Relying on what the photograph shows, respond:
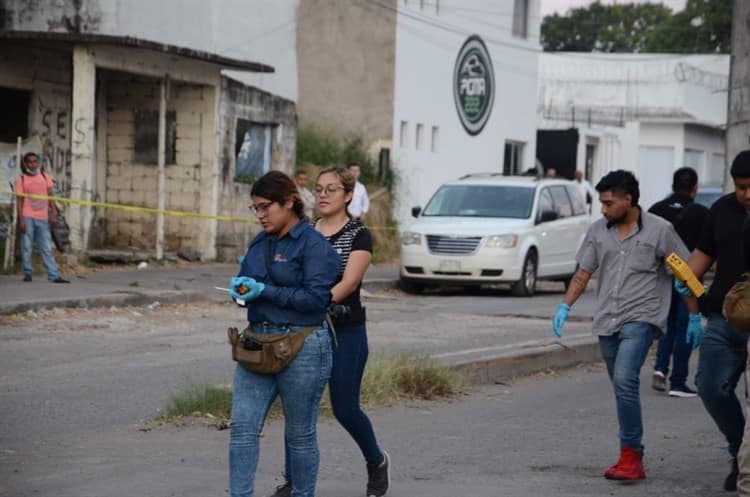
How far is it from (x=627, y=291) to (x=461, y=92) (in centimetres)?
2857

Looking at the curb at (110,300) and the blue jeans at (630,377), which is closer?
the blue jeans at (630,377)

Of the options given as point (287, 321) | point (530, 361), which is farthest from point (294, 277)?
point (530, 361)

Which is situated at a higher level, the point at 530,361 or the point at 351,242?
the point at 351,242

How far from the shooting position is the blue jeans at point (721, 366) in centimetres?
800

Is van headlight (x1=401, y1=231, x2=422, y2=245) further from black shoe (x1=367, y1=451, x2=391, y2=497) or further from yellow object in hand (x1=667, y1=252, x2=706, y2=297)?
black shoe (x1=367, y1=451, x2=391, y2=497)

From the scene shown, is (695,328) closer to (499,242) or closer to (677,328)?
(677,328)

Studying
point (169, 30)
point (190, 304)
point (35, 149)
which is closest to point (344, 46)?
point (169, 30)

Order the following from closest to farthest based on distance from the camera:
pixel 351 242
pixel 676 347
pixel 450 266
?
pixel 351 242, pixel 676 347, pixel 450 266

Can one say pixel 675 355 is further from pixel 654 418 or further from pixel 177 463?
pixel 177 463

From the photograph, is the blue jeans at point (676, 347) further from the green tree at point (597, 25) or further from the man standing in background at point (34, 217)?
the green tree at point (597, 25)

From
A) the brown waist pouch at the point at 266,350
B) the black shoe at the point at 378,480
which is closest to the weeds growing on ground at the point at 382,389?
the black shoe at the point at 378,480

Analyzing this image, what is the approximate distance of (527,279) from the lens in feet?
76.4

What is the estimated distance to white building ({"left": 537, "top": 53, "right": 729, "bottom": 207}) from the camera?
52.2 metres

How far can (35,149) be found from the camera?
21328 mm
